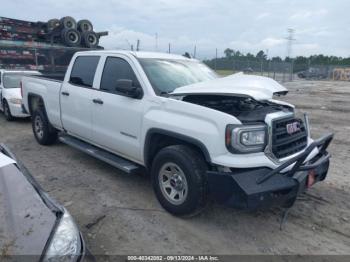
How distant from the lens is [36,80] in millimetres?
6746

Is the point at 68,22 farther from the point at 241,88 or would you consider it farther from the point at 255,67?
the point at 255,67

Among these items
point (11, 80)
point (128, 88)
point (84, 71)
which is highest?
point (84, 71)

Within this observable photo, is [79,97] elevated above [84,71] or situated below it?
below

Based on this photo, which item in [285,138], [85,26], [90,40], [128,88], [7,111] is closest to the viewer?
[285,138]

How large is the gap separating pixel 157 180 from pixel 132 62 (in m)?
1.62

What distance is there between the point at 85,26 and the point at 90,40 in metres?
1.17

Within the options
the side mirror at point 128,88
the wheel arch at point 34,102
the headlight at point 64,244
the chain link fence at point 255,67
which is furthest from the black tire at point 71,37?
the headlight at point 64,244

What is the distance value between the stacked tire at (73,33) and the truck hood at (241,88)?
1312 cm

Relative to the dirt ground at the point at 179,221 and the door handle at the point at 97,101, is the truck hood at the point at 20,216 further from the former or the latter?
the door handle at the point at 97,101

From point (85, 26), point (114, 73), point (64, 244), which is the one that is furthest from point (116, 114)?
point (85, 26)

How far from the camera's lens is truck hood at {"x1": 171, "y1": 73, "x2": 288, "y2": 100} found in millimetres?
3388

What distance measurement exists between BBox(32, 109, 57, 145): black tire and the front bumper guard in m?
4.48

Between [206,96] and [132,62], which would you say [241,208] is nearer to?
[206,96]

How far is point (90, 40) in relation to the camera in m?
16.5
